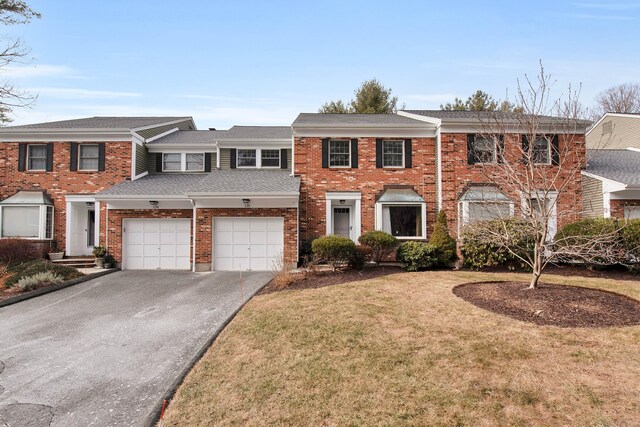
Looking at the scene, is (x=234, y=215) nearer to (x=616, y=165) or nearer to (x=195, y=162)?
(x=195, y=162)

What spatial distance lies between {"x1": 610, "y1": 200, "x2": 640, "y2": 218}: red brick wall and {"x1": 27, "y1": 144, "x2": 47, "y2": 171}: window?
Result: 2482cm

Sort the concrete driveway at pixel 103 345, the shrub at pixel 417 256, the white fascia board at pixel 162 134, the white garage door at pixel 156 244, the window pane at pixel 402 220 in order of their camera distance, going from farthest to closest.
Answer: the white fascia board at pixel 162 134 → the window pane at pixel 402 220 → the white garage door at pixel 156 244 → the shrub at pixel 417 256 → the concrete driveway at pixel 103 345

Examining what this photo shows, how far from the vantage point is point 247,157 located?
680 inches

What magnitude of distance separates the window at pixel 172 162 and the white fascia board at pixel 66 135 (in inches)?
86.2

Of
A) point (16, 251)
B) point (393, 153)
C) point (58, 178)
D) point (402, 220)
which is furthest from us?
point (58, 178)

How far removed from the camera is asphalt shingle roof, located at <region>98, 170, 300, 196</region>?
14.0m

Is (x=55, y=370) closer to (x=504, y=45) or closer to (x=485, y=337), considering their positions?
(x=485, y=337)

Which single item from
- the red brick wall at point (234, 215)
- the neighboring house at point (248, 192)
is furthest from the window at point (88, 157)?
the red brick wall at point (234, 215)

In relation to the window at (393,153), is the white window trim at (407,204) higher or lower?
lower

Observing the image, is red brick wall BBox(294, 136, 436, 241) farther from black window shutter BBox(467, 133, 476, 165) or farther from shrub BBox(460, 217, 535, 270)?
shrub BBox(460, 217, 535, 270)

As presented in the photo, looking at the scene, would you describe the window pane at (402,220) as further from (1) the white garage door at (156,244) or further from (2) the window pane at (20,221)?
(2) the window pane at (20,221)

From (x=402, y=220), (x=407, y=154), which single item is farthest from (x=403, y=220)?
(x=407, y=154)

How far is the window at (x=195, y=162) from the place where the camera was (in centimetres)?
1794

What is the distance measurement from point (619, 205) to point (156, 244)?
19.3 meters
